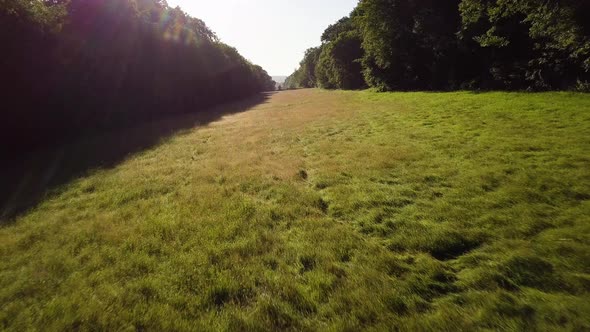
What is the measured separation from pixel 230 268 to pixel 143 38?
28.8 meters

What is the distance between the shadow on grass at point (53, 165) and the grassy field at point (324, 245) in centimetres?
68

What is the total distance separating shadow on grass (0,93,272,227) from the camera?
335 inches

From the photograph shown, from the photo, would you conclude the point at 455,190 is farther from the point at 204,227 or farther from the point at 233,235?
the point at 204,227

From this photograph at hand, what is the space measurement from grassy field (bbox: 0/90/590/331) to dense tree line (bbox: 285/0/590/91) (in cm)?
1050

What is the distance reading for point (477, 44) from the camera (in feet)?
82.3

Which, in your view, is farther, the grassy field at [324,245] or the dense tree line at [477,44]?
the dense tree line at [477,44]

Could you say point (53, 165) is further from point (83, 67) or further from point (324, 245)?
Result: point (324, 245)

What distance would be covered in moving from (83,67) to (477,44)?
104ft

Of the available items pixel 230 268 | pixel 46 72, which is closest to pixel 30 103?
pixel 46 72

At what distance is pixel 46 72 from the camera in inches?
663

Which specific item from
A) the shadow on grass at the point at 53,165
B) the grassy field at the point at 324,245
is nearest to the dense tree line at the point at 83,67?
the shadow on grass at the point at 53,165

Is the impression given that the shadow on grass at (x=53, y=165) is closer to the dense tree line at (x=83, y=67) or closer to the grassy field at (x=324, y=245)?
the grassy field at (x=324, y=245)

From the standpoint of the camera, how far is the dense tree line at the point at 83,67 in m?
15.3

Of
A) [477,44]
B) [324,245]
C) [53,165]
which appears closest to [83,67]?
[53,165]
